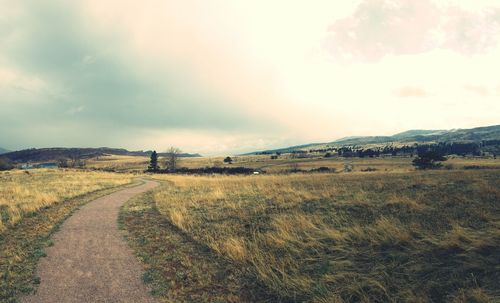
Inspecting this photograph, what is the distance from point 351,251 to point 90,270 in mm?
6983

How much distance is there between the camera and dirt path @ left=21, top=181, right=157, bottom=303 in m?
5.88

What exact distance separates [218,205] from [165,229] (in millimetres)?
5130

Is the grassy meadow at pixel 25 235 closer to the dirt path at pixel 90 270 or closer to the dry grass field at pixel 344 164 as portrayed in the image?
the dirt path at pixel 90 270

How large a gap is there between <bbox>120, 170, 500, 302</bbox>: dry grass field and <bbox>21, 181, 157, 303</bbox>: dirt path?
58 centimetres

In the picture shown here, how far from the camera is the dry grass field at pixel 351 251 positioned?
18.8 ft

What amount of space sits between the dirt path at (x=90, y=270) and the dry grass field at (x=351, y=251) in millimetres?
582

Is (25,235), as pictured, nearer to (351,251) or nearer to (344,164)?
(351,251)

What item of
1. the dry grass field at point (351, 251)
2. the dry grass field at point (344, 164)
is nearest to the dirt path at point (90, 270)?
the dry grass field at point (351, 251)

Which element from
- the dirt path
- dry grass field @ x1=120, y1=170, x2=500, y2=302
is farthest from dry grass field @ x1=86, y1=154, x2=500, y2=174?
the dirt path

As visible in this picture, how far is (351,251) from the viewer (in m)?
7.65

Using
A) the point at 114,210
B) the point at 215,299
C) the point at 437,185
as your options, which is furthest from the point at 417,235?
the point at 114,210

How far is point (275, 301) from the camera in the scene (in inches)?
230

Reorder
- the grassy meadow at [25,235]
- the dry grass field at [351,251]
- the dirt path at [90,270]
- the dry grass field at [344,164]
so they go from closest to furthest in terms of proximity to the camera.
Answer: the dry grass field at [351,251] → the dirt path at [90,270] → the grassy meadow at [25,235] → the dry grass field at [344,164]

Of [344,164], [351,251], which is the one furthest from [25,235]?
[344,164]
